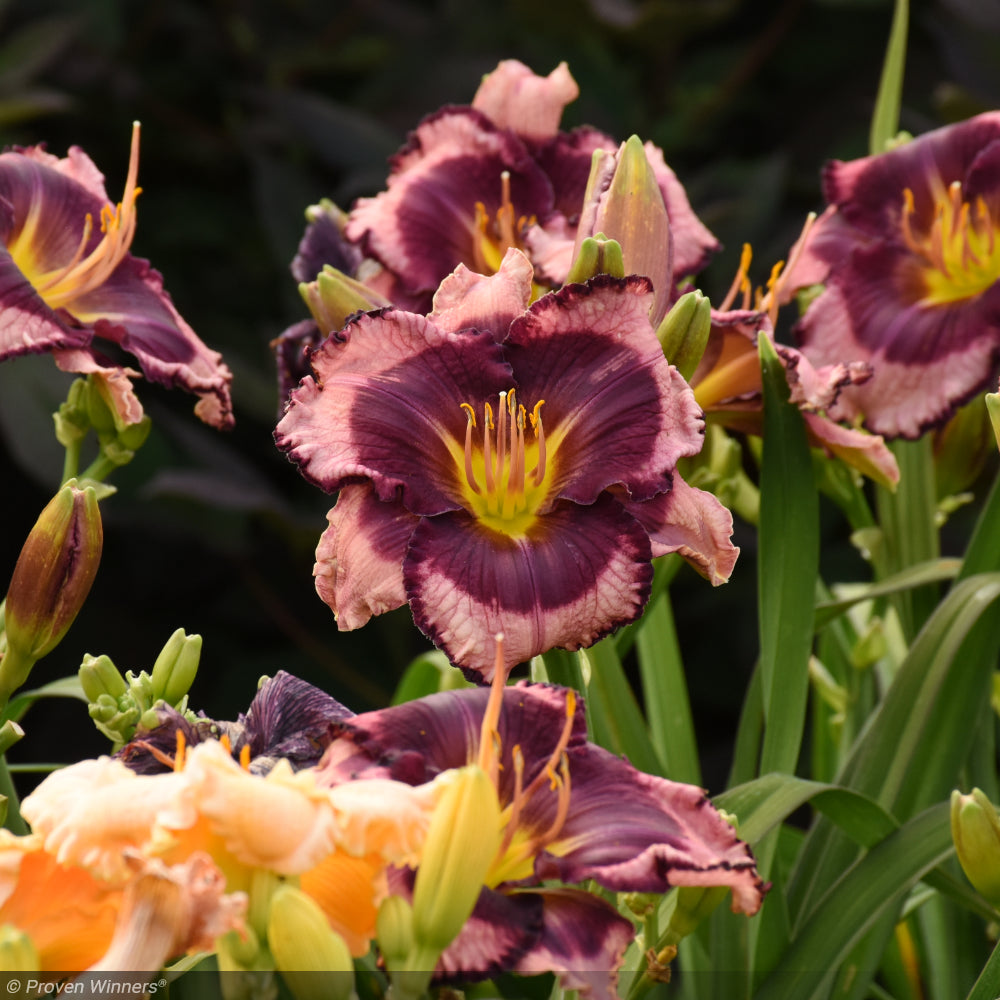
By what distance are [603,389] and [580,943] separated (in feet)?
0.51

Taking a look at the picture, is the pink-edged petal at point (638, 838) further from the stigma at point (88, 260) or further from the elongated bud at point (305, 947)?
the stigma at point (88, 260)

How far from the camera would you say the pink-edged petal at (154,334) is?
1.45ft

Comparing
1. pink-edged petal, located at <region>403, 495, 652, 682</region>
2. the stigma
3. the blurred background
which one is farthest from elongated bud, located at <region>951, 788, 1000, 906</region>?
the blurred background

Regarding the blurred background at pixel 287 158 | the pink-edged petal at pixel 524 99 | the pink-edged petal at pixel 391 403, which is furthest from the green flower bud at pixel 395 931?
the blurred background at pixel 287 158

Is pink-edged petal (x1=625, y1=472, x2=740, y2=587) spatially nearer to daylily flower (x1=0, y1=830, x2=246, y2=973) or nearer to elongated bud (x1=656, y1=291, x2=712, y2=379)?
elongated bud (x1=656, y1=291, x2=712, y2=379)

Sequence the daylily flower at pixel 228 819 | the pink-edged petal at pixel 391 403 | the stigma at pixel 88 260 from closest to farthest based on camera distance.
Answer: the daylily flower at pixel 228 819 < the pink-edged petal at pixel 391 403 < the stigma at pixel 88 260

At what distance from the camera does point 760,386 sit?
1.48ft

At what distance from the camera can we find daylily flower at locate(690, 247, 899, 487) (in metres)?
0.42

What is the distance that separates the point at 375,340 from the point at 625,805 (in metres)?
0.14

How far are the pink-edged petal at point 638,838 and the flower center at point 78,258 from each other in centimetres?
26

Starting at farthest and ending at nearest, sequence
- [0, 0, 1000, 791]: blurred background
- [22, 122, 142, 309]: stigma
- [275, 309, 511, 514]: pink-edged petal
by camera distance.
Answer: [0, 0, 1000, 791]: blurred background
[22, 122, 142, 309]: stigma
[275, 309, 511, 514]: pink-edged petal

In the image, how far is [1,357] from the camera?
389 mm

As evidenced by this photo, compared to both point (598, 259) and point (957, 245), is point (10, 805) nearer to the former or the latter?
point (598, 259)

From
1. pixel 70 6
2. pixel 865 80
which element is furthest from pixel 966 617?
pixel 70 6
